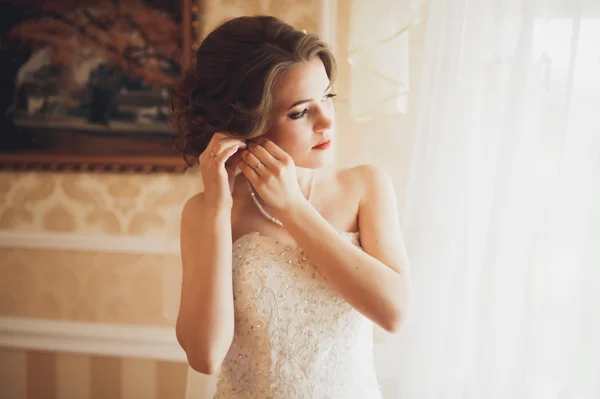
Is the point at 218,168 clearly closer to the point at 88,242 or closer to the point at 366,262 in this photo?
the point at 366,262

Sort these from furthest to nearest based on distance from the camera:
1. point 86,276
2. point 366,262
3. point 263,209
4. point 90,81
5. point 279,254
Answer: point 86,276, point 90,81, point 263,209, point 279,254, point 366,262

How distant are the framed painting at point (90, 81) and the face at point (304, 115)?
3.35ft

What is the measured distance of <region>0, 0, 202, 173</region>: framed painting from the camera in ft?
7.33

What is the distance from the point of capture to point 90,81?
2309mm

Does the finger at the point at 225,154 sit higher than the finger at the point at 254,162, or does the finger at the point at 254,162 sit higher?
the finger at the point at 225,154

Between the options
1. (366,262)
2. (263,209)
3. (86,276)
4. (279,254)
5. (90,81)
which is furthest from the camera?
(86,276)

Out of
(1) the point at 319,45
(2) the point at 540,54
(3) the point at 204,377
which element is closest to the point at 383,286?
(1) the point at 319,45

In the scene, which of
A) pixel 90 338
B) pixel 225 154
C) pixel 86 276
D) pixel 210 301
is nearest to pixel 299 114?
pixel 225 154

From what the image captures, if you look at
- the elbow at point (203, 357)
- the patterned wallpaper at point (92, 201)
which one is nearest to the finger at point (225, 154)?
the elbow at point (203, 357)

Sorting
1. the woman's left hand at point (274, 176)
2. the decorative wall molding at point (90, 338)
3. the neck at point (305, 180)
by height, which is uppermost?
Result: the woman's left hand at point (274, 176)

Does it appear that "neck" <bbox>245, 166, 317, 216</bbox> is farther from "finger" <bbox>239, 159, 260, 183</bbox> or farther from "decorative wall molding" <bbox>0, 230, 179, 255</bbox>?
"decorative wall molding" <bbox>0, 230, 179, 255</bbox>

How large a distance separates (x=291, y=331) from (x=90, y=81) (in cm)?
161

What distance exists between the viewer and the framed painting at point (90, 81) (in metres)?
2.23

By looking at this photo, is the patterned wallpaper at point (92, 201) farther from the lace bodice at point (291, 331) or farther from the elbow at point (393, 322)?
the elbow at point (393, 322)
